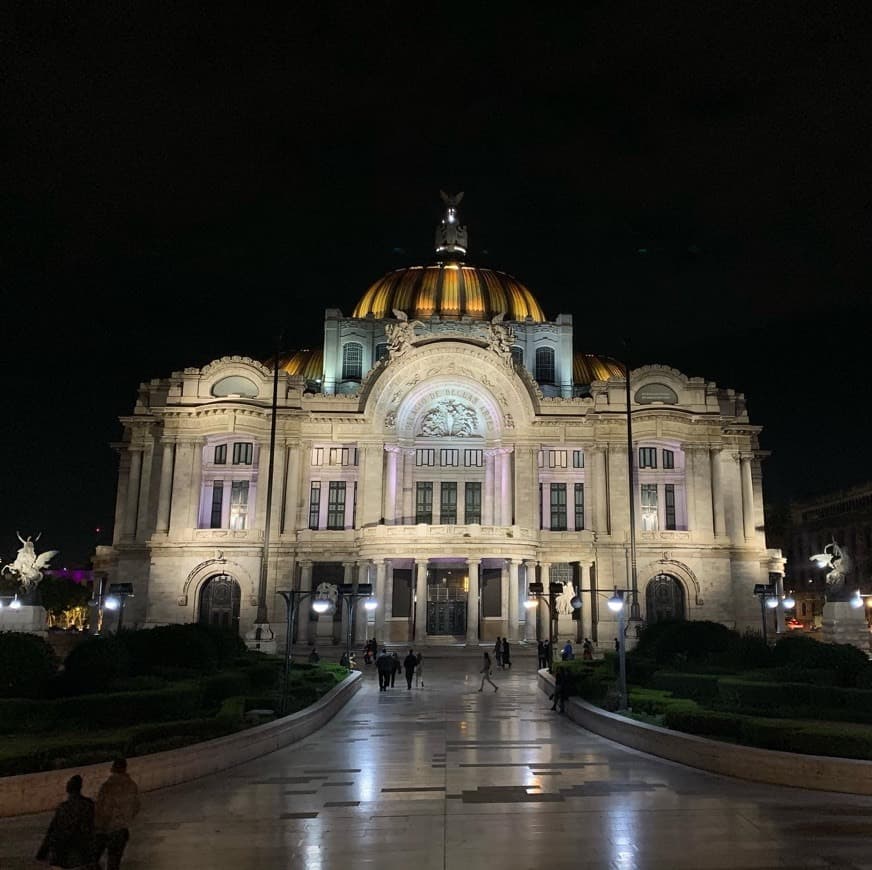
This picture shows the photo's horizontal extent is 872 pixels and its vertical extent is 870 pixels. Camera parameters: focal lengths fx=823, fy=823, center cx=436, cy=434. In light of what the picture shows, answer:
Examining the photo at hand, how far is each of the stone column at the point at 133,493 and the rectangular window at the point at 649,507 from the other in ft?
122

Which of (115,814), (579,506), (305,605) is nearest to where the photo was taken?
(115,814)

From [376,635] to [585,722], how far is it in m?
32.0

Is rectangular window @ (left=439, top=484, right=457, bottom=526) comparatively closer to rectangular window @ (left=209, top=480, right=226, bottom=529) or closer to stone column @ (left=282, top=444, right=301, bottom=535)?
stone column @ (left=282, top=444, right=301, bottom=535)

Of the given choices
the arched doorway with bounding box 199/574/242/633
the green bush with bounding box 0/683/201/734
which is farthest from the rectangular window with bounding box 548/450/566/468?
the green bush with bounding box 0/683/201/734

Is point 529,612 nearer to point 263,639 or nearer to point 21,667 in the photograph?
point 263,639

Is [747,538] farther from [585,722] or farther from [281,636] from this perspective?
[585,722]

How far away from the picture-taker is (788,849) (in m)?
11.2

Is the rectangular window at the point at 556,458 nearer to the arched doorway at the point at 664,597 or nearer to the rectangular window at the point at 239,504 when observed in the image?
the arched doorway at the point at 664,597

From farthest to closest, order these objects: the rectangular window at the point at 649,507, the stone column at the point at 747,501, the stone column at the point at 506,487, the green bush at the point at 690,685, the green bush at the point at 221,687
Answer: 1. the stone column at the point at 747,501
2. the rectangular window at the point at 649,507
3. the stone column at the point at 506,487
4. the green bush at the point at 690,685
5. the green bush at the point at 221,687

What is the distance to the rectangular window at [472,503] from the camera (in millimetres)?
60469

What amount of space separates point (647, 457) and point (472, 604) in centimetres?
1799

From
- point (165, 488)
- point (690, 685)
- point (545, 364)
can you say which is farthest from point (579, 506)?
point (690, 685)

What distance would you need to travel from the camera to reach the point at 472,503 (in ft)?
200

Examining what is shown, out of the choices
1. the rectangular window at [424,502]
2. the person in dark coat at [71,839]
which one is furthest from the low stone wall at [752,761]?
the rectangular window at [424,502]
